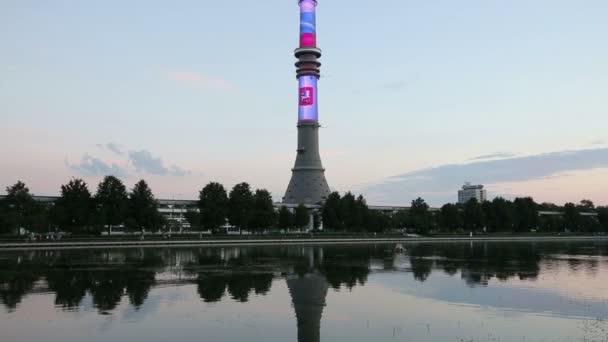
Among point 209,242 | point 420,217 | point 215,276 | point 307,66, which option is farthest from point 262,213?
point 215,276

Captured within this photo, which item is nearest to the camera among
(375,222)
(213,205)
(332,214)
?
(213,205)

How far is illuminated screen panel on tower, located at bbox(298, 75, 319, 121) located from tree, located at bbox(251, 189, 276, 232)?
52339 millimetres

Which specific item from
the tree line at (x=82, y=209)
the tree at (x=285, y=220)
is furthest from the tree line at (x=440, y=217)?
the tree line at (x=82, y=209)

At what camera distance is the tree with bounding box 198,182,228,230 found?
99.8 metres

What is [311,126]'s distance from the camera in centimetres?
15650

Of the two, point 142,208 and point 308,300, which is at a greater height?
point 142,208

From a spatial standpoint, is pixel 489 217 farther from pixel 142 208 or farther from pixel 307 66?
pixel 142 208

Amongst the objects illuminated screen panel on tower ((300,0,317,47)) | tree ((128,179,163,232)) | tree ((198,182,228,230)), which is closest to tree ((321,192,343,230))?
tree ((198,182,228,230))

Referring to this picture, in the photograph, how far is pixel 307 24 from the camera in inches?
6073

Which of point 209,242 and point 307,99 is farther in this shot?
point 307,99

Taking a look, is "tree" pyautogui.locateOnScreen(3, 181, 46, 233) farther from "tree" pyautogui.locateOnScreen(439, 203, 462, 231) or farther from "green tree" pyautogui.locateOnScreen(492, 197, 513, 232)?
"green tree" pyautogui.locateOnScreen(492, 197, 513, 232)

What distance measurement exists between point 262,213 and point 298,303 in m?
77.4

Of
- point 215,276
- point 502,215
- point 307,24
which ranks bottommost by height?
point 215,276

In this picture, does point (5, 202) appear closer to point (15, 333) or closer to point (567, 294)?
point (15, 333)
